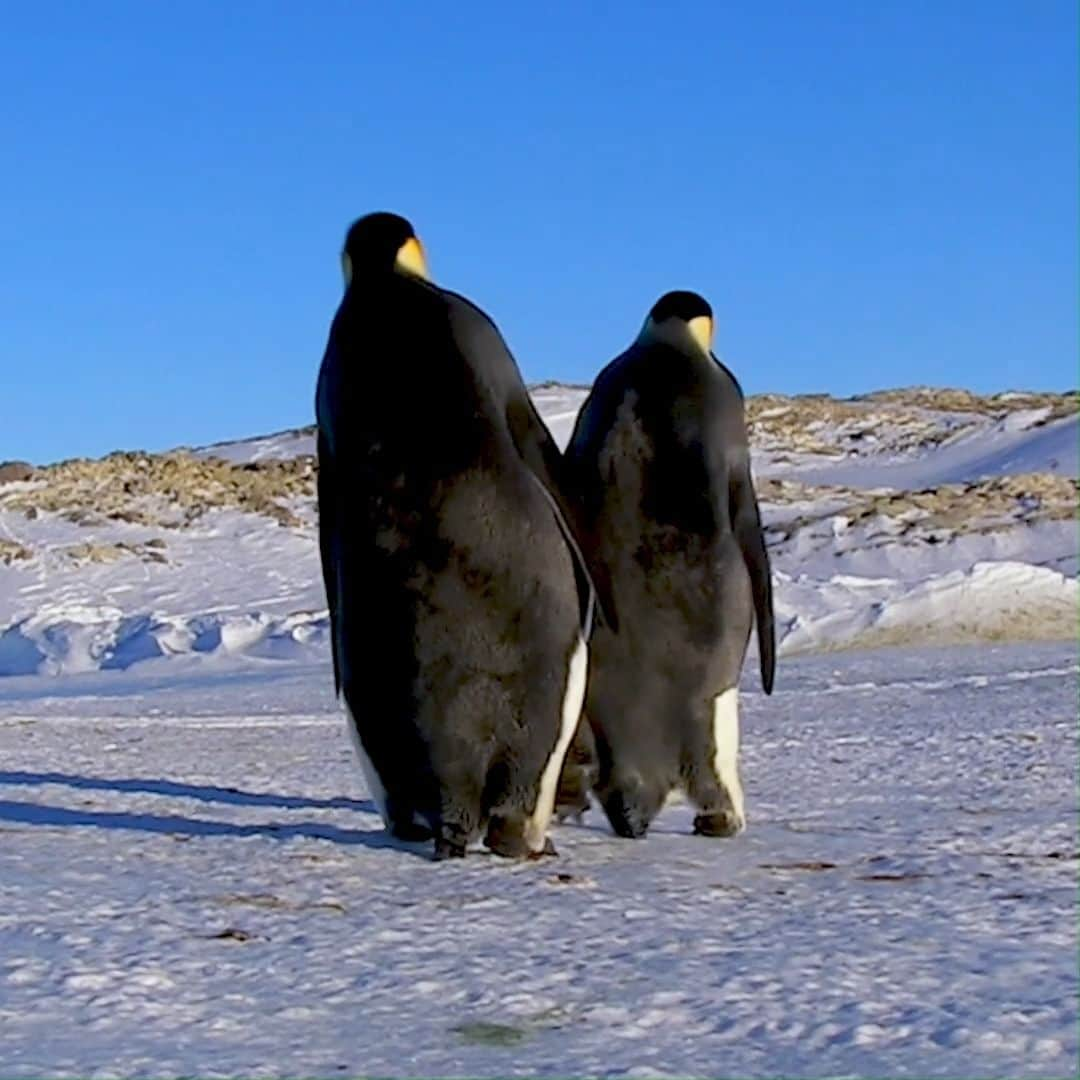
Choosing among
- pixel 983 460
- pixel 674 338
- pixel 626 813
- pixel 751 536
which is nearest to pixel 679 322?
pixel 674 338

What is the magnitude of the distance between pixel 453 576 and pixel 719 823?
1.02m

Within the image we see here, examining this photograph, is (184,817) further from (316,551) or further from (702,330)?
(316,551)

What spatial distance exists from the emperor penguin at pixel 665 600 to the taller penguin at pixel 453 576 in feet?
1.78

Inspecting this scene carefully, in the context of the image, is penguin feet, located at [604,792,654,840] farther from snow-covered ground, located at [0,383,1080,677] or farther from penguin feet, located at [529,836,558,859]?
snow-covered ground, located at [0,383,1080,677]

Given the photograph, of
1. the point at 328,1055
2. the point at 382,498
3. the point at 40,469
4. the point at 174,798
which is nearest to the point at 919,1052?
the point at 328,1055

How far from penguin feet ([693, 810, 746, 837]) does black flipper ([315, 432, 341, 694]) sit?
944 mm

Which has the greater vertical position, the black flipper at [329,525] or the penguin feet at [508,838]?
the black flipper at [329,525]

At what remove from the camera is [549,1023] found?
2539 millimetres

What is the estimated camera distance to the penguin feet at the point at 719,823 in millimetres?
4668

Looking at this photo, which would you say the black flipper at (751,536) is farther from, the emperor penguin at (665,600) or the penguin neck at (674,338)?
the penguin neck at (674,338)

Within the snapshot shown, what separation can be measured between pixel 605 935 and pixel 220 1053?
90 centimetres

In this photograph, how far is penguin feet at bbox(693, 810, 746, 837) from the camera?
467 centimetres

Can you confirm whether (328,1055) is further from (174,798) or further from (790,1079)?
(174,798)

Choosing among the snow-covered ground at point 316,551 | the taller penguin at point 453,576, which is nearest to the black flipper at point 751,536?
the taller penguin at point 453,576
